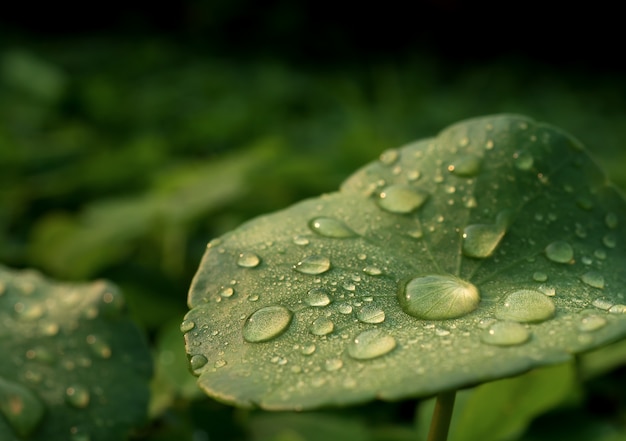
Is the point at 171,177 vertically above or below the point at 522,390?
below

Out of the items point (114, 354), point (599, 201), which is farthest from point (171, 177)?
point (599, 201)

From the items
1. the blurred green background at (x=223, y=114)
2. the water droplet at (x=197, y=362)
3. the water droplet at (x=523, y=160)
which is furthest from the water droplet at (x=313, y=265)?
the blurred green background at (x=223, y=114)

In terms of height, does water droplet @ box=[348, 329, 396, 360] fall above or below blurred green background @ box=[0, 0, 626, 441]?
above

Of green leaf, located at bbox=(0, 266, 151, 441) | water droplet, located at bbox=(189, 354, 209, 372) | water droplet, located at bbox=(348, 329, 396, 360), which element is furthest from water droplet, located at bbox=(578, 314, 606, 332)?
green leaf, located at bbox=(0, 266, 151, 441)

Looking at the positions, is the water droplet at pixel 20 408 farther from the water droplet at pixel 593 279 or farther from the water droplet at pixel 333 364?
the water droplet at pixel 593 279

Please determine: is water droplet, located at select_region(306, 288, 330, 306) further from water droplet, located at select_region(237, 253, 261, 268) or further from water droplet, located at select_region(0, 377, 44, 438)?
water droplet, located at select_region(0, 377, 44, 438)

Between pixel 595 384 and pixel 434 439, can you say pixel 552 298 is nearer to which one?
pixel 434 439
